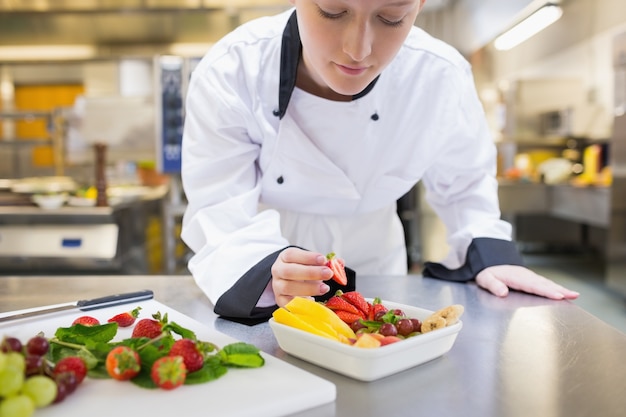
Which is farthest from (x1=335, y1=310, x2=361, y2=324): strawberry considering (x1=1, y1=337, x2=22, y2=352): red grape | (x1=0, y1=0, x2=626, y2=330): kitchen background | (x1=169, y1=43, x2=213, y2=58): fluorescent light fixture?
(x1=169, y1=43, x2=213, y2=58): fluorescent light fixture

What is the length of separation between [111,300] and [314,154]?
1.80 ft

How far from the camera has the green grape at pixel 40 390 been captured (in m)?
0.60

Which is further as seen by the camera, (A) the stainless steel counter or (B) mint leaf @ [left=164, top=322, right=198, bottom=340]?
(B) mint leaf @ [left=164, top=322, right=198, bottom=340]

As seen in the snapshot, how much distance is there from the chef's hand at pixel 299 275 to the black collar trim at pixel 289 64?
0.39m

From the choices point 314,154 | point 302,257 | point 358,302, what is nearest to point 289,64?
point 314,154

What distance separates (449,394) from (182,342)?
0.32m

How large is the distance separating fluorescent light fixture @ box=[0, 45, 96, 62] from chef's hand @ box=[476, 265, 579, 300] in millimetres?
7866

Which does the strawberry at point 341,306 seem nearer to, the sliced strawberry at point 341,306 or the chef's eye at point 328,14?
the sliced strawberry at point 341,306

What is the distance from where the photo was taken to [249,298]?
3.40ft

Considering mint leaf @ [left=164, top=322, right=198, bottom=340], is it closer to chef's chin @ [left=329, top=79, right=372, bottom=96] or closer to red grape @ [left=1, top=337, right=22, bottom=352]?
red grape @ [left=1, top=337, right=22, bottom=352]

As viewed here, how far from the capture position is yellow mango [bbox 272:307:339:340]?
79cm

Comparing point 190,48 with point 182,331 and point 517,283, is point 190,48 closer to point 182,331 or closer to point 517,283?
point 517,283

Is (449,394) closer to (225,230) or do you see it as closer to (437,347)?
(437,347)

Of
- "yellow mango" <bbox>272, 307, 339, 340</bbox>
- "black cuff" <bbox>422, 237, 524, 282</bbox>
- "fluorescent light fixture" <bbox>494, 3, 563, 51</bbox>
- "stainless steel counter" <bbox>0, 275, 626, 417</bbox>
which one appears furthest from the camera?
"fluorescent light fixture" <bbox>494, 3, 563, 51</bbox>
